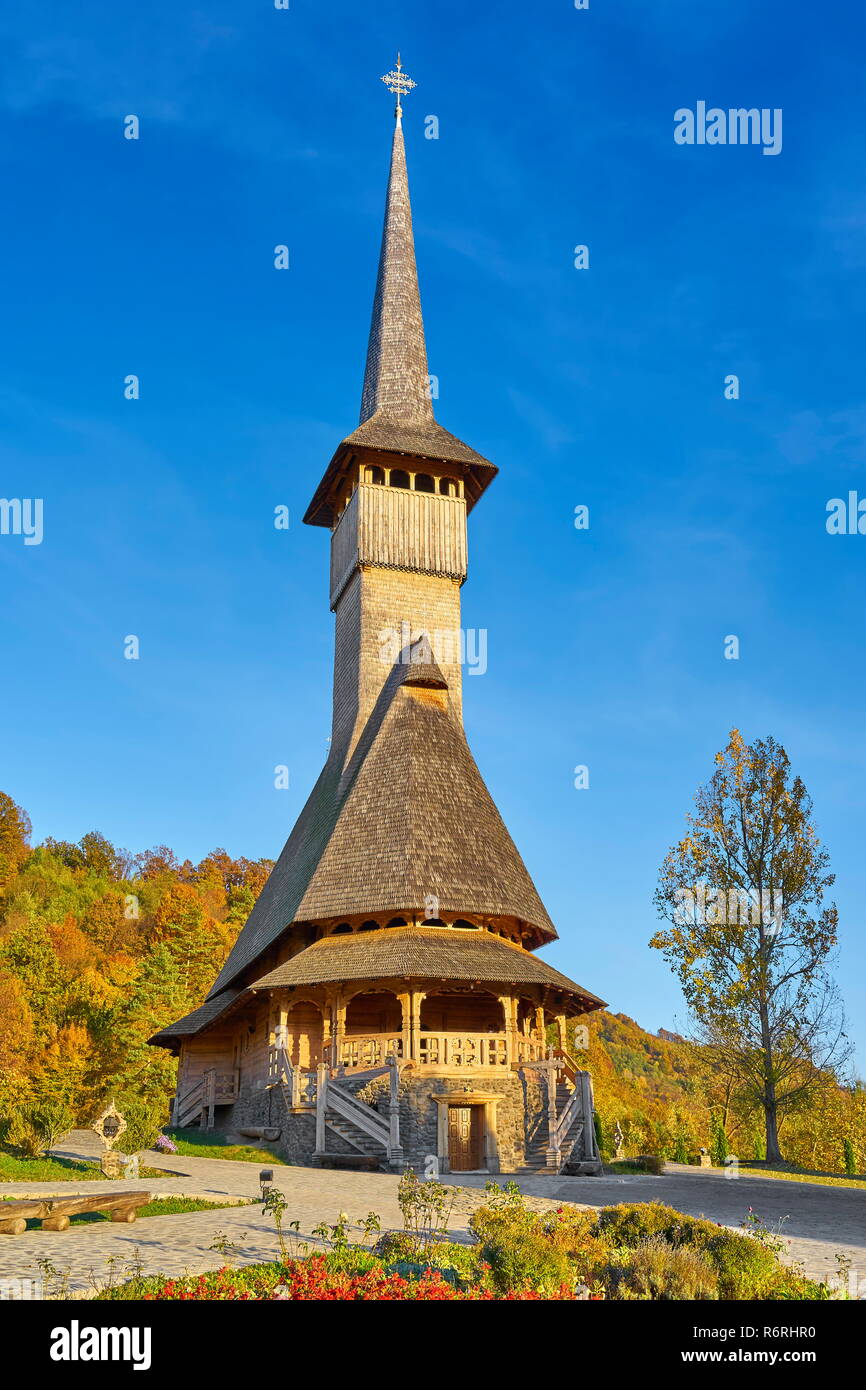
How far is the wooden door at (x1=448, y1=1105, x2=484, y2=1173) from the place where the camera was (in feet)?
76.6

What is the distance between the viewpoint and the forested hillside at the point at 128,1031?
3538 cm

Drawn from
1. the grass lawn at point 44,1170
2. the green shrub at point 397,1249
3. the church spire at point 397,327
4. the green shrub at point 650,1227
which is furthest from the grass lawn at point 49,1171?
the church spire at point 397,327

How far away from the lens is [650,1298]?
29.7ft

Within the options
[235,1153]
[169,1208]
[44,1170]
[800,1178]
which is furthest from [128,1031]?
[169,1208]

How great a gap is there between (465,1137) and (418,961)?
4.12 meters

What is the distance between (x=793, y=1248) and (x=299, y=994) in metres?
16.0

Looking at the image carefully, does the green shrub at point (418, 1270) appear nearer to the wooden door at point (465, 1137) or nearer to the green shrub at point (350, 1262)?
the green shrub at point (350, 1262)

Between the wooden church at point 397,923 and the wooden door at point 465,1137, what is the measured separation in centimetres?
5

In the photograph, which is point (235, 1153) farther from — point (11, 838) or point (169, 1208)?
point (11, 838)

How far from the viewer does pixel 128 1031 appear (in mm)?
43938

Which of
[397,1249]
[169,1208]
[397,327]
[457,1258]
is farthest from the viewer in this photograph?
[397,327]

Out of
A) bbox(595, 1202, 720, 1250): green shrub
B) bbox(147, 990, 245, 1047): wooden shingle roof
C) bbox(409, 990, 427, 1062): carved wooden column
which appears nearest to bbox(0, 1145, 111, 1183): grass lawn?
bbox(409, 990, 427, 1062): carved wooden column

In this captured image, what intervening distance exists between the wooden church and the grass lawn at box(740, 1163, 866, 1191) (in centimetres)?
443
